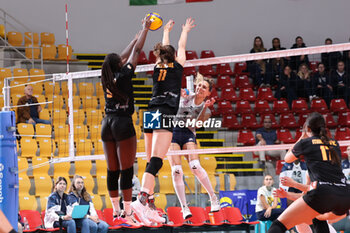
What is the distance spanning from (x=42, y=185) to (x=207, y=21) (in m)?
9.66

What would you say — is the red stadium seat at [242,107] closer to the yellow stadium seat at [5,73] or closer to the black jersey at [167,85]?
the yellow stadium seat at [5,73]

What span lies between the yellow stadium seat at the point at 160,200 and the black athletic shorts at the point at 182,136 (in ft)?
16.6

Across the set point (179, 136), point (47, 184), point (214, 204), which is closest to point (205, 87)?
point (179, 136)

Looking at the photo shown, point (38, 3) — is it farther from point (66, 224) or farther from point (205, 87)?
point (205, 87)

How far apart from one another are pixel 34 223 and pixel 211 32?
10944 mm

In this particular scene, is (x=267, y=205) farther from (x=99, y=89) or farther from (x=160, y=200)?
(x=99, y=89)

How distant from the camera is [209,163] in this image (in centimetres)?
1420

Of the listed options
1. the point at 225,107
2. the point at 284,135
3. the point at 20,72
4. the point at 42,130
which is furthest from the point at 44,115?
the point at 284,135

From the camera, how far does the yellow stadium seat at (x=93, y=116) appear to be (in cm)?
1497

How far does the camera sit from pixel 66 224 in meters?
11.1

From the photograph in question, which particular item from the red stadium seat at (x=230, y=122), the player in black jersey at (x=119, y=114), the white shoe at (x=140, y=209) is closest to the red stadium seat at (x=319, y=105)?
the red stadium seat at (x=230, y=122)

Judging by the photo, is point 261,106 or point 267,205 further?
point 261,106

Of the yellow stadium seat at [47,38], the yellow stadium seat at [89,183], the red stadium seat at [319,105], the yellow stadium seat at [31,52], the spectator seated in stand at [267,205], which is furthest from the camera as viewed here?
the yellow stadium seat at [47,38]

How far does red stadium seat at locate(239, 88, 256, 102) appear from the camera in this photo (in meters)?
16.0
